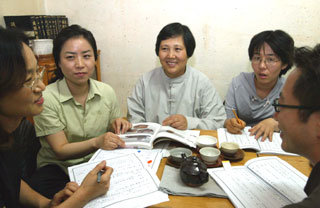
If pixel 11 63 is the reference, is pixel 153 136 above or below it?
below

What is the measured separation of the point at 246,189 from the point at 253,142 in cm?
47

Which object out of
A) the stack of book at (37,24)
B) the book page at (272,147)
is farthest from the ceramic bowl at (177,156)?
the stack of book at (37,24)

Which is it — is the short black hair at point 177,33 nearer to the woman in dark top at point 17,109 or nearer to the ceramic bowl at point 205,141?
the ceramic bowl at point 205,141

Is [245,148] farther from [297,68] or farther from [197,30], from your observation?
[197,30]

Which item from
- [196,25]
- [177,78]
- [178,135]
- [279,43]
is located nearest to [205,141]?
[178,135]

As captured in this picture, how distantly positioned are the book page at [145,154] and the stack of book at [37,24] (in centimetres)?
138

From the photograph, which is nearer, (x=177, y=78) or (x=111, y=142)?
(x=111, y=142)

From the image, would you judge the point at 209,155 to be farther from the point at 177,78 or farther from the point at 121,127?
the point at 177,78

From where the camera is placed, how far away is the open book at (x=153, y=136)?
1.19m

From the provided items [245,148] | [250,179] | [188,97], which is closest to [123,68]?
[188,97]

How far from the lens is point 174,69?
1.81 meters

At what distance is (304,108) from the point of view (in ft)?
2.29

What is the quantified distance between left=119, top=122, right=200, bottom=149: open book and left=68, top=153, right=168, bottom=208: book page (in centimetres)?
12

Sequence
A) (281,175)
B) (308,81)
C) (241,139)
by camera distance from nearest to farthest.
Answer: (308,81) < (281,175) < (241,139)
